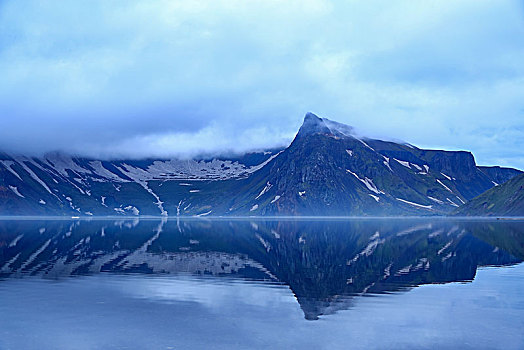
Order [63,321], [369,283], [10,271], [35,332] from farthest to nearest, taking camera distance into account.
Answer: [10,271] < [369,283] < [63,321] < [35,332]

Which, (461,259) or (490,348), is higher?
(461,259)

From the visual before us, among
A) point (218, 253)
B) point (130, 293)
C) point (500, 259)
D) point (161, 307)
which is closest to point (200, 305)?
point (161, 307)

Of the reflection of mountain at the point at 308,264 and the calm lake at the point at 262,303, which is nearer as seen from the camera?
the calm lake at the point at 262,303

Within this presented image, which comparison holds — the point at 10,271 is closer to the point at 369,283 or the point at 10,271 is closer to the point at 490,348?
the point at 369,283

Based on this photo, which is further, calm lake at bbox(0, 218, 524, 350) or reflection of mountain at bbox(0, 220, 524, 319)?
reflection of mountain at bbox(0, 220, 524, 319)

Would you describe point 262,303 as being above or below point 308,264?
below

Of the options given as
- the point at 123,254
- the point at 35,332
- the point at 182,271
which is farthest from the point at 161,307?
the point at 123,254

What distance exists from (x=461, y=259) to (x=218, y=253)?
40.9m

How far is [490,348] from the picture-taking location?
2925cm

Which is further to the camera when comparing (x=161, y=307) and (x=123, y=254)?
(x=123, y=254)

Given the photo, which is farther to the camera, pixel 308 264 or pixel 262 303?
pixel 308 264

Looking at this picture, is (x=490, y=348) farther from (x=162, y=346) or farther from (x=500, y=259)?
(x=500, y=259)

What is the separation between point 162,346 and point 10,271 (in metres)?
42.0

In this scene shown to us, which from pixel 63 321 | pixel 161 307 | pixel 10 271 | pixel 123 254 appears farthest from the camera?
pixel 123 254
